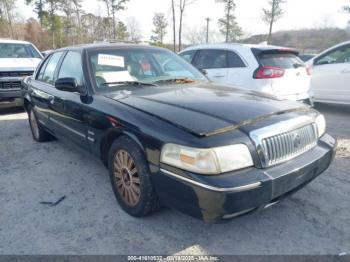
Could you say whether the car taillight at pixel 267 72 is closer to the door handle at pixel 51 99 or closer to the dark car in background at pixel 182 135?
the dark car in background at pixel 182 135

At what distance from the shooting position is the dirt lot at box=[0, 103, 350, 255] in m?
2.41

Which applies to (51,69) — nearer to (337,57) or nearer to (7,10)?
(337,57)

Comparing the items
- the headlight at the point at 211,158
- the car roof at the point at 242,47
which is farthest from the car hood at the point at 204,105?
the car roof at the point at 242,47

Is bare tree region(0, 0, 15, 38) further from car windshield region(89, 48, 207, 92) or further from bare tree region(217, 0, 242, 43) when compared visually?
car windshield region(89, 48, 207, 92)

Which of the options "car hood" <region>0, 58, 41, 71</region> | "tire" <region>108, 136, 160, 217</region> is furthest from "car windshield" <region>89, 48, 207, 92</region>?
"car hood" <region>0, 58, 41, 71</region>

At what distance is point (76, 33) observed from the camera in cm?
3591

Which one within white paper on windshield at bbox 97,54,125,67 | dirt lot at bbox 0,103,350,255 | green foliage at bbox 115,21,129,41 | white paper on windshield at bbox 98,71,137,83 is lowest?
dirt lot at bbox 0,103,350,255

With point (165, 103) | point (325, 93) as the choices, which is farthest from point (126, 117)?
point (325, 93)

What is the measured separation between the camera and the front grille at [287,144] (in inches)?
87.9

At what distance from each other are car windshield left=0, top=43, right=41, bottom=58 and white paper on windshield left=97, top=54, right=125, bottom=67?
610 centimetres

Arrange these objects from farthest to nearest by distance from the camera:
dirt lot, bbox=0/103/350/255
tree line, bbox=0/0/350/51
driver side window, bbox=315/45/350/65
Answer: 1. tree line, bbox=0/0/350/51
2. driver side window, bbox=315/45/350/65
3. dirt lot, bbox=0/103/350/255

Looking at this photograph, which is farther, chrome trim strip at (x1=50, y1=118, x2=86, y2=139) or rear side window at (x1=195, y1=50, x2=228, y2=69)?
rear side window at (x1=195, y1=50, x2=228, y2=69)

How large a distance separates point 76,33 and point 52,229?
36.9 metres

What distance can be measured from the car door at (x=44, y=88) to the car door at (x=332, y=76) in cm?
566
